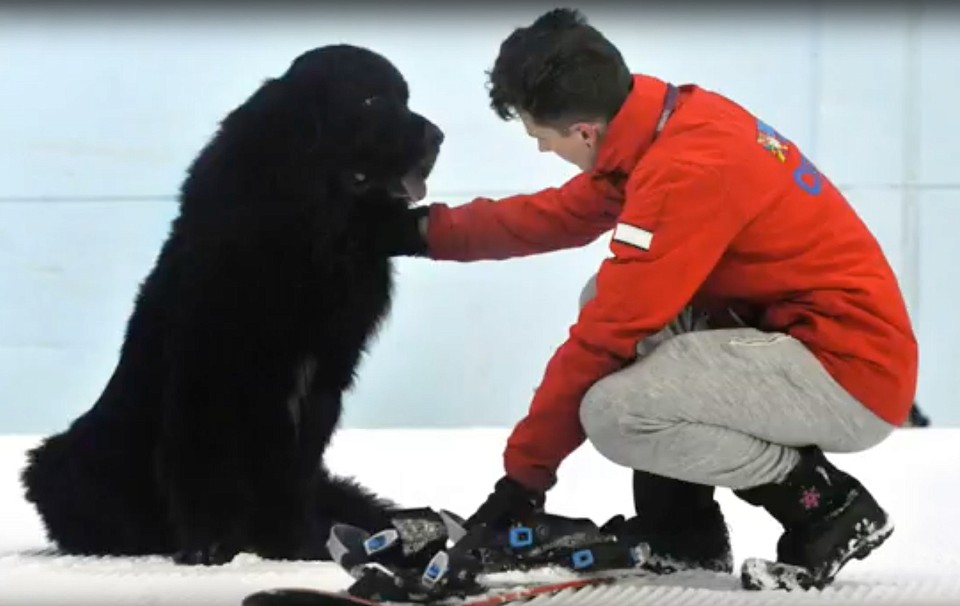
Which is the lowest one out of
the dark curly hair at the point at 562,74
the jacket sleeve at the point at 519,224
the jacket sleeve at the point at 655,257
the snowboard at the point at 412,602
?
the snowboard at the point at 412,602

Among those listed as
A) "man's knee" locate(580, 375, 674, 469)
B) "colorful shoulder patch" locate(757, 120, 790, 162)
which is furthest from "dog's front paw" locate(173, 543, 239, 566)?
"colorful shoulder patch" locate(757, 120, 790, 162)

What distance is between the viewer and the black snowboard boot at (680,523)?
1.67m

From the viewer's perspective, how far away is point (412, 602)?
1.34m

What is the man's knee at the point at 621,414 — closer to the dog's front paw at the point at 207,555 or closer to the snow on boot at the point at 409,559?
the snow on boot at the point at 409,559

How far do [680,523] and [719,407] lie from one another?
11.1 inches

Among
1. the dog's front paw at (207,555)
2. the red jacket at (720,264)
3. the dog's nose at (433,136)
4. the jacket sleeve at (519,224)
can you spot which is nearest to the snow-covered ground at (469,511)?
the dog's front paw at (207,555)

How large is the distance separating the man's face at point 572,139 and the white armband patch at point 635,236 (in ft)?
0.53

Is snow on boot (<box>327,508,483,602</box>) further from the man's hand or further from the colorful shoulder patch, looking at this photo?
the colorful shoulder patch

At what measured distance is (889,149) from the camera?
3.26 metres

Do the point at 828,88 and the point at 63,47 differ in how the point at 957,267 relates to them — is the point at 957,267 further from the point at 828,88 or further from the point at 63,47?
the point at 63,47

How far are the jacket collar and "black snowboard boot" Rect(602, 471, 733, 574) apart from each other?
1.54 feet

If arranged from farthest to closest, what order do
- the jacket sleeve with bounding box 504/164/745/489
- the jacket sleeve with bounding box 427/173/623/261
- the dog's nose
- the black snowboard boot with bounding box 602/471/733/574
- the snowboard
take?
the dog's nose → the jacket sleeve with bounding box 427/173/623/261 → the black snowboard boot with bounding box 602/471/733/574 → the jacket sleeve with bounding box 504/164/745/489 → the snowboard

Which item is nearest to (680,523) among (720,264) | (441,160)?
(720,264)

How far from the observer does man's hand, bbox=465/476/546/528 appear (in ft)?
4.89
